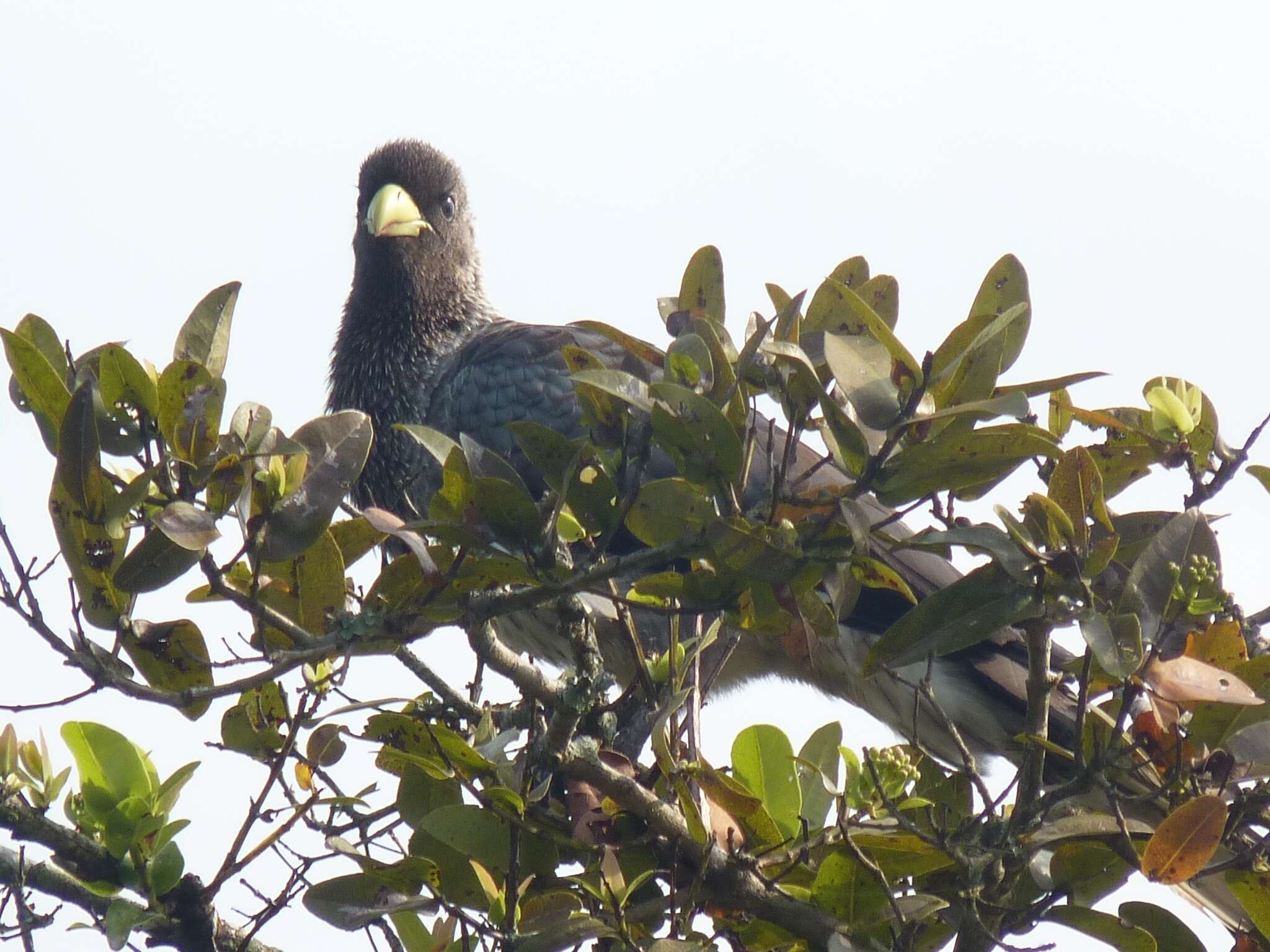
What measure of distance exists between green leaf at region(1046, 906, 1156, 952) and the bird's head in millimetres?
3439

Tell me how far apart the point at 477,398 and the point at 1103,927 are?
267 centimetres

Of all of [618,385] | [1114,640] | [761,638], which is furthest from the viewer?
[761,638]

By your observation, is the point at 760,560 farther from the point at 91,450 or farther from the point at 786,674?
the point at 786,674

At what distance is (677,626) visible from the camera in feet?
7.49

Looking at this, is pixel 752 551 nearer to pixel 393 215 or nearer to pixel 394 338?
pixel 394 338

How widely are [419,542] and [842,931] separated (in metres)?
Result: 0.79

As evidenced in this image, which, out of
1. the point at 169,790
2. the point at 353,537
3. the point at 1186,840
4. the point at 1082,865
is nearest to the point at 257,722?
the point at 169,790

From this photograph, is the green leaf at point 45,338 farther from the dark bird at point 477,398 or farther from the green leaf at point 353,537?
the dark bird at point 477,398

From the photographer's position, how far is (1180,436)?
201 centimetres

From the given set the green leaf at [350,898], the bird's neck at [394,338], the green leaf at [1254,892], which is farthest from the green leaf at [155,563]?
the bird's neck at [394,338]

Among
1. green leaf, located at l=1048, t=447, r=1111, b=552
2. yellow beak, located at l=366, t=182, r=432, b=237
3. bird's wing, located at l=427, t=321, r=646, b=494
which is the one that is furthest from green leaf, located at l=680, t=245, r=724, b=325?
yellow beak, located at l=366, t=182, r=432, b=237

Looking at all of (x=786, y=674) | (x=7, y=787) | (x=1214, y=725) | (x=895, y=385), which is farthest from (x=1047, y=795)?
(x=786, y=674)

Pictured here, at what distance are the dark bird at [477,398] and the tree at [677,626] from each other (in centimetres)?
43

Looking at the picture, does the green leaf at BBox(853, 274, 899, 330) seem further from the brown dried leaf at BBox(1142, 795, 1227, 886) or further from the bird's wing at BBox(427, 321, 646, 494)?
the bird's wing at BBox(427, 321, 646, 494)
